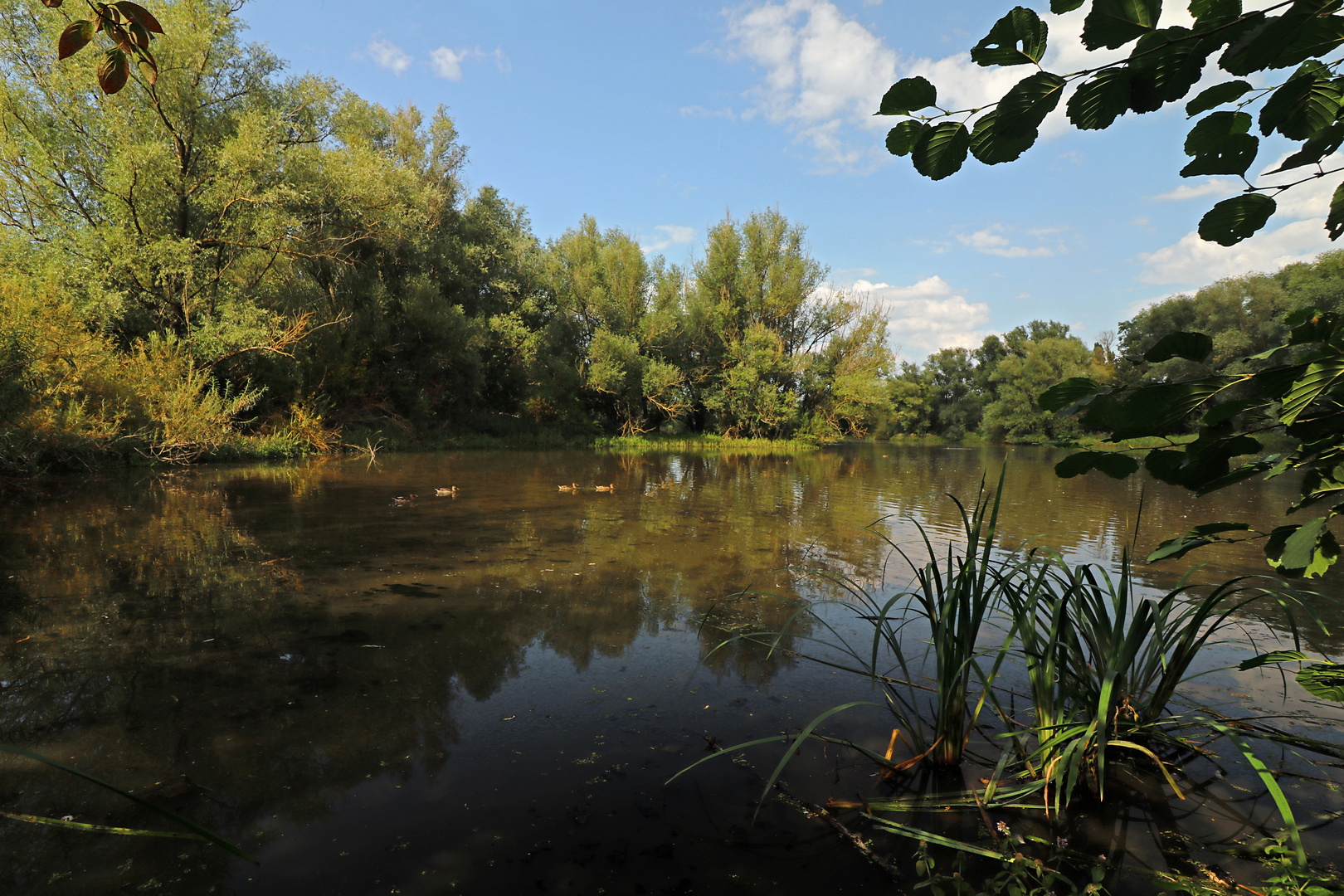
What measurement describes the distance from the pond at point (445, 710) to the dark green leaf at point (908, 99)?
2.18 metres

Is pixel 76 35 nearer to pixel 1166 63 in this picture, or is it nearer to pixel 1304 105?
pixel 1166 63

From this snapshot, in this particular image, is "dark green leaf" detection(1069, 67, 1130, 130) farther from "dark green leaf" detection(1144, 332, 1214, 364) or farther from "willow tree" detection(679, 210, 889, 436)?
"willow tree" detection(679, 210, 889, 436)

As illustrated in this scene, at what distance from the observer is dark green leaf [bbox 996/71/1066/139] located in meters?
1.28

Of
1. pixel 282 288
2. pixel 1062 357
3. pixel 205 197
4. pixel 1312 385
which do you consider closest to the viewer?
pixel 1312 385

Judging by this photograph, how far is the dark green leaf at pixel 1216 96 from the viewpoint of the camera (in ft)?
4.27

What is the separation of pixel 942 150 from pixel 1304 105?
0.68 meters

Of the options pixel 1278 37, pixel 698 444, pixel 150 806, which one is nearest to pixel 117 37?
pixel 150 806

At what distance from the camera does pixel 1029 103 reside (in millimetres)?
1299

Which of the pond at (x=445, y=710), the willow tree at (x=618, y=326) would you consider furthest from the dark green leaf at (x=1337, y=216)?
the willow tree at (x=618, y=326)

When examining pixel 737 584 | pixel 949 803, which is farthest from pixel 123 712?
pixel 737 584

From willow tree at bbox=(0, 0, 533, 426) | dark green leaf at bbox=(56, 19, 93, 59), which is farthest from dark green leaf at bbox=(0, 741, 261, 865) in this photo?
willow tree at bbox=(0, 0, 533, 426)

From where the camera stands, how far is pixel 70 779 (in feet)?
8.16

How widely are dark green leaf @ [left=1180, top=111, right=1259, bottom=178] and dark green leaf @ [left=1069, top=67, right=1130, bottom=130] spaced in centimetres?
18

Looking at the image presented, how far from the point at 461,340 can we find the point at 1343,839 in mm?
23265
